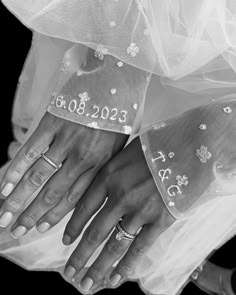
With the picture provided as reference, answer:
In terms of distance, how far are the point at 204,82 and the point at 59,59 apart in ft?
0.86

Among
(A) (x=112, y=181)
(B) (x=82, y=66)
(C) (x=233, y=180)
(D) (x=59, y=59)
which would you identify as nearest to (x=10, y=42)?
(D) (x=59, y=59)

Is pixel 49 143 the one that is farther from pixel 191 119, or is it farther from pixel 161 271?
pixel 161 271

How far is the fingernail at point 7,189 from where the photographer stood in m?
0.77

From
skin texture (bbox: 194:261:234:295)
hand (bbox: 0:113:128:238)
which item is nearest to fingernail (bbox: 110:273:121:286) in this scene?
hand (bbox: 0:113:128:238)

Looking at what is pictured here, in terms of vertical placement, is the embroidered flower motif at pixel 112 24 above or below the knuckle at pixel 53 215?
above

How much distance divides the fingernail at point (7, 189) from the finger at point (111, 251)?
0.17m

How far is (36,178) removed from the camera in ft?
2.49

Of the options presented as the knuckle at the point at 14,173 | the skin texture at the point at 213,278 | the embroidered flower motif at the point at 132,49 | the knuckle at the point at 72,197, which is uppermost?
the embroidered flower motif at the point at 132,49

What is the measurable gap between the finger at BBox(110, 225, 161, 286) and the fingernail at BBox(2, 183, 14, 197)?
0.67ft

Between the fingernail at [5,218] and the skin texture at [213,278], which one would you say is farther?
the skin texture at [213,278]

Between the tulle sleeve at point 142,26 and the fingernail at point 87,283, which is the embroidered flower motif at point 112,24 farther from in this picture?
the fingernail at point 87,283
